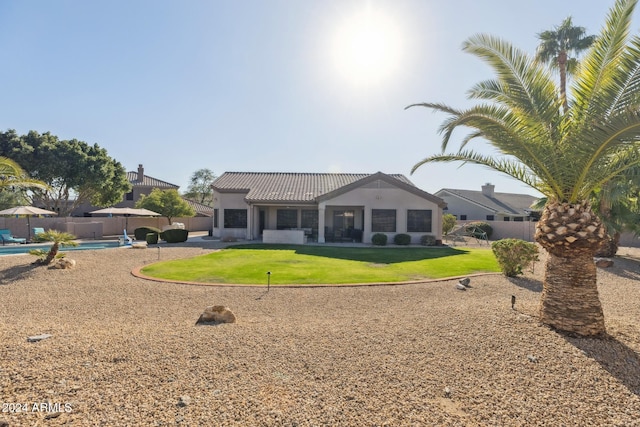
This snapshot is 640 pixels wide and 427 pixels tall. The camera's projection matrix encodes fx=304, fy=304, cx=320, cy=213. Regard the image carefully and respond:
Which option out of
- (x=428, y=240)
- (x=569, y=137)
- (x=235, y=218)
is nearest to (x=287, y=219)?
(x=235, y=218)

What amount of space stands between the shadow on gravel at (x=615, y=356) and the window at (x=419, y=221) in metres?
18.3

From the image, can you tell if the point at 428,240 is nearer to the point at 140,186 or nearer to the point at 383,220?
the point at 383,220

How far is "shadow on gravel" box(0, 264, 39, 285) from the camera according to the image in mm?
10836

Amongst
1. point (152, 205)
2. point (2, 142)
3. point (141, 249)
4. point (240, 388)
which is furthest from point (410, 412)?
point (2, 142)

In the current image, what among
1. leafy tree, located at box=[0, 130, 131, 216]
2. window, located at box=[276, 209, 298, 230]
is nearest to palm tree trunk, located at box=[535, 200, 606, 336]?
window, located at box=[276, 209, 298, 230]

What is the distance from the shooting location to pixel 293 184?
29.3 meters

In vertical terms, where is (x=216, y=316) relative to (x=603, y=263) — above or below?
below

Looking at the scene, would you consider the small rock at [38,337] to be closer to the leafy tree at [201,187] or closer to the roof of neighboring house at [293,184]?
the roof of neighboring house at [293,184]

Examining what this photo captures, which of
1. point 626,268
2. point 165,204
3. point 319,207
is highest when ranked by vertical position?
point 165,204

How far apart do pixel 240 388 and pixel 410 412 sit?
2.20m

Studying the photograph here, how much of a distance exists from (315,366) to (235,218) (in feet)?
77.1

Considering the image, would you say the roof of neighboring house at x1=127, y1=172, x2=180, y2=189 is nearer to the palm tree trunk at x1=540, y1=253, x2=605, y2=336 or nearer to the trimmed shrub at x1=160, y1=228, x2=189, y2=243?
the trimmed shrub at x1=160, y1=228, x2=189, y2=243

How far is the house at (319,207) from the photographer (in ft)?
78.0

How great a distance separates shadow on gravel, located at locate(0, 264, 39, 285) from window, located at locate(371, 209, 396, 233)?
64.9ft
